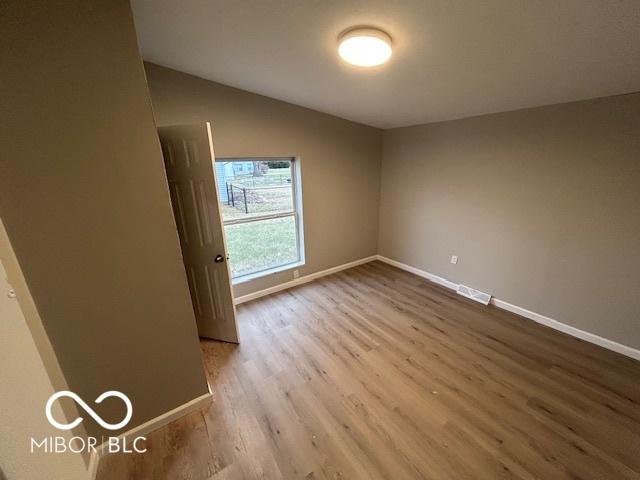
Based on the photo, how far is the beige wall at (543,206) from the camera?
1.98 meters

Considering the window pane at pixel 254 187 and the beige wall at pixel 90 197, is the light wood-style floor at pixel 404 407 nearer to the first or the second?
the beige wall at pixel 90 197

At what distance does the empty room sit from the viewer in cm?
107

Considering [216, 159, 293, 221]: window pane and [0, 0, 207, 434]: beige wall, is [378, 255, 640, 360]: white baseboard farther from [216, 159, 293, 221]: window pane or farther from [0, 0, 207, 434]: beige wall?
[0, 0, 207, 434]: beige wall

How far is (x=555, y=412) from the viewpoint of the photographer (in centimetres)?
162

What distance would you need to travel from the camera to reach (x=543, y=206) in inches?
93.3

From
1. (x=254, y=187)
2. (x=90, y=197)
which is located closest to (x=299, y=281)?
(x=254, y=187)

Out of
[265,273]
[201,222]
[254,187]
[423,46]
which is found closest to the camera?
[423,46]

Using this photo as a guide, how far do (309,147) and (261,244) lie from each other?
140 cm

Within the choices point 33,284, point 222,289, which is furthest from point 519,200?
point 33,284

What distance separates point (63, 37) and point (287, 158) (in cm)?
214

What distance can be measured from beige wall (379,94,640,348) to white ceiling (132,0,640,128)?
0.27 meters

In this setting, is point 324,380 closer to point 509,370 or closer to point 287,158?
point 509,370

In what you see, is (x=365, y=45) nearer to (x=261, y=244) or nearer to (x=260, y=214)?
(x=260, y=214)

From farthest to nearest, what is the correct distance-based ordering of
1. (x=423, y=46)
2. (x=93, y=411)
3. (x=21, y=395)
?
(x=423, y=46)
(x=93, y=411)
(x=21, y=395)
